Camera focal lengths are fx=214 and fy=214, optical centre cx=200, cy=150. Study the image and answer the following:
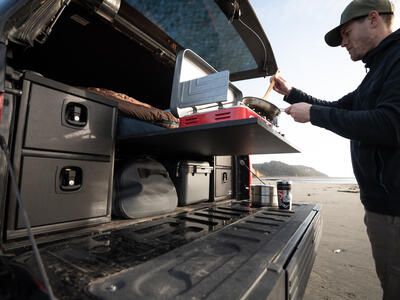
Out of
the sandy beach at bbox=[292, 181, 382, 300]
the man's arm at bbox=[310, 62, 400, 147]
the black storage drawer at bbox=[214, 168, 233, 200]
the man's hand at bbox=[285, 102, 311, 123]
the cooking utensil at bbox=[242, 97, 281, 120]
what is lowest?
the sandy beach at bbox=[292, 181, 382, 300]

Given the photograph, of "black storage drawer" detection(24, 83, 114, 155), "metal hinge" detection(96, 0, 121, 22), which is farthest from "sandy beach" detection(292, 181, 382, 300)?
"metal hinge" detection(96, 0, 121, 22)

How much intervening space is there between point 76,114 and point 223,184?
158cm

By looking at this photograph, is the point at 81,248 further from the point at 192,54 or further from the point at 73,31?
the point at 73,31

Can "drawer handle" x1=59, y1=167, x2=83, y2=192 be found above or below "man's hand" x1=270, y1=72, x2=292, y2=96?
below

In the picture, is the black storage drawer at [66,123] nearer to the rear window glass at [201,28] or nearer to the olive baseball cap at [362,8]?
the rear window glass at [201,28]

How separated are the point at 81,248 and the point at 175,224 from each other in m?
0.49

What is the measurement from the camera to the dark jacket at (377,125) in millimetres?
893

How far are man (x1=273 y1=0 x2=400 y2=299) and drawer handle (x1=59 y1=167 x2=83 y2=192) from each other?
114cm

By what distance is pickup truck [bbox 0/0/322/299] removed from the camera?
0.54 metres

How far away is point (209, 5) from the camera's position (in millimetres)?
1174

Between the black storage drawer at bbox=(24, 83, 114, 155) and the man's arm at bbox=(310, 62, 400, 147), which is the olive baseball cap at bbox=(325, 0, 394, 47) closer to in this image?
the man's arm at bbox=(310, 62, 400, 147)

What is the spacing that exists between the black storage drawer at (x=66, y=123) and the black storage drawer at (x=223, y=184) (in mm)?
1217

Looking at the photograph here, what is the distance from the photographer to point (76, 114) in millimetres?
1043

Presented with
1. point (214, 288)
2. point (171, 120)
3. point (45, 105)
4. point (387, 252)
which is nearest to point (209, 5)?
point (171, 120)
